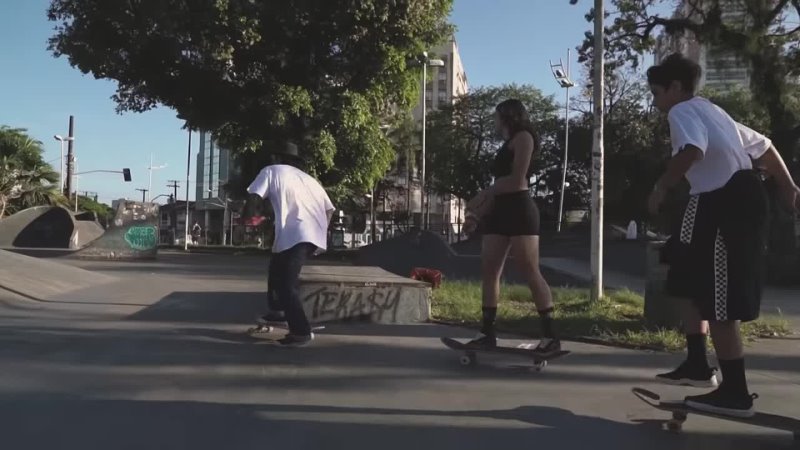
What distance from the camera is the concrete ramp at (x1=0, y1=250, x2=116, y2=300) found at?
30.6 ft

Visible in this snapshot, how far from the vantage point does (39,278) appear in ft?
33.8

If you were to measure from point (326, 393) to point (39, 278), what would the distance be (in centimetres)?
732

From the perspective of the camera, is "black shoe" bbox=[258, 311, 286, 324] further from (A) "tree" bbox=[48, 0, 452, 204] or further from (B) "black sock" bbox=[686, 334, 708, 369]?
(A) "tree" bbox=[48, 0, 452, 204]

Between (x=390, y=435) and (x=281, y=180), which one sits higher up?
(x=281, y=180)

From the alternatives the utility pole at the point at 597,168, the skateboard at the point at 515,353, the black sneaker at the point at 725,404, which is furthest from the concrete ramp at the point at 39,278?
the black sneaker at the point at 725,404

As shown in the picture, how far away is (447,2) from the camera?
2259 cm

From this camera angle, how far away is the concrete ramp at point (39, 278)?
9.33m

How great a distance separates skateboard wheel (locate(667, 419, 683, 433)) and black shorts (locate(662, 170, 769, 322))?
650 millimetres

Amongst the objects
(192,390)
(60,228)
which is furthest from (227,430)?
(60,228)

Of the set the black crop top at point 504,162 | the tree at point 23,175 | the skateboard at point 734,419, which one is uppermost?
the tree at point 23,175

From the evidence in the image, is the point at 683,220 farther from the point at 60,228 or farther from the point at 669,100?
the point at 60,228

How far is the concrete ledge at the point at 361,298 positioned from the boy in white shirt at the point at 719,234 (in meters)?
3.96

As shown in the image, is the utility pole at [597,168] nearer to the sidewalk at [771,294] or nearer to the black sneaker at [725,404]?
the sidewalk at [771,294]

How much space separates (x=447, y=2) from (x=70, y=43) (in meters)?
11.4
